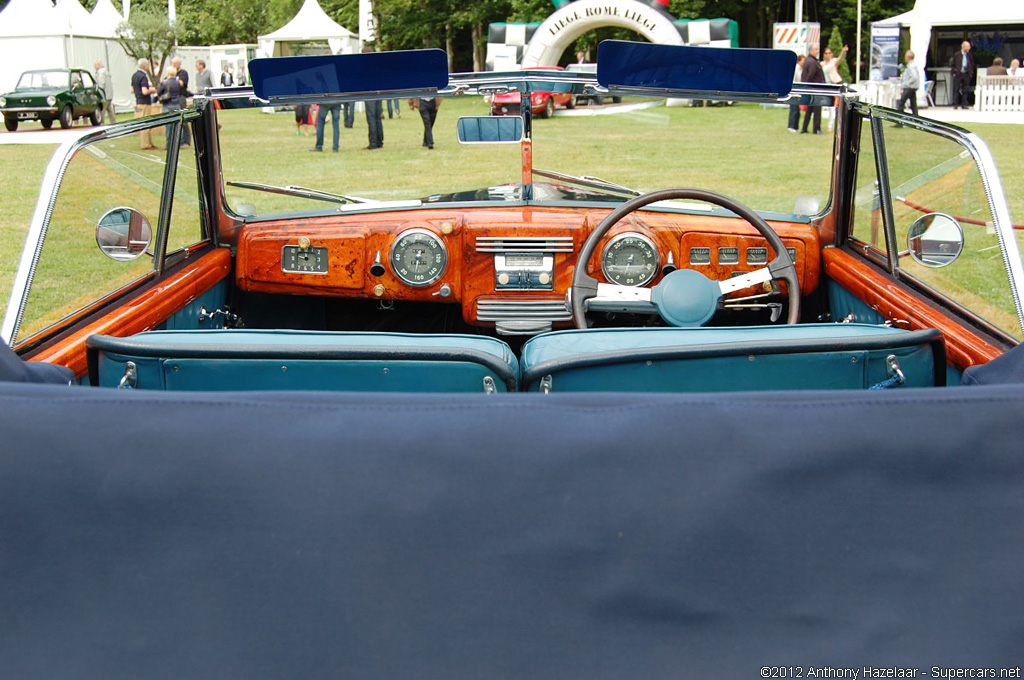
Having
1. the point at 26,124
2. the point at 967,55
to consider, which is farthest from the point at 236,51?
the point at 967,55

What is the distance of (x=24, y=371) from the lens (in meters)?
1.57

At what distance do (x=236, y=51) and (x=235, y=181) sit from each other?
31.9m

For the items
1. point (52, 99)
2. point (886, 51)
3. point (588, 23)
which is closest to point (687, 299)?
point (588, 23)

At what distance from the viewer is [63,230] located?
98.5 inches

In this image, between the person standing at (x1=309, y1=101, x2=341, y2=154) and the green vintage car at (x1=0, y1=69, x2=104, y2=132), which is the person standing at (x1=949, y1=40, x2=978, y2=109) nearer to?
the green vintage car at (x1=0, y1=69, x2=104, y2=132)

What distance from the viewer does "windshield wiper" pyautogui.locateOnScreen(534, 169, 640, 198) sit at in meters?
3.65

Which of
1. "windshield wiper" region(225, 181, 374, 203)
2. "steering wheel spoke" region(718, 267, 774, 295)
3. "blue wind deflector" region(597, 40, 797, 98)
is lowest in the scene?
"steering wheel spoke" region(718, 267, 774, 295)

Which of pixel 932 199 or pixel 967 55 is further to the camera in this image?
pixel 967 55

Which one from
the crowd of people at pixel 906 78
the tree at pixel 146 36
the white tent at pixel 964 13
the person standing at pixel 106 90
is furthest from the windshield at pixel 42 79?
the white tent at pixel 964 13

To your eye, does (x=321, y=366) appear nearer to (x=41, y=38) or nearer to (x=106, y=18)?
(x=41, y=38)

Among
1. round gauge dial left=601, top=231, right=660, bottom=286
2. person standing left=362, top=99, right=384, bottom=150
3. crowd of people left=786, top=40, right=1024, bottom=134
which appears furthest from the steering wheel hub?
person standing left=362, top=99, right=384, bottom=150

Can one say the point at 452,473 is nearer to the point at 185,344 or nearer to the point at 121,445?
the point at 121,445

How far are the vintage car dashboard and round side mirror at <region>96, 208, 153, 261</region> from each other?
2.41 feet

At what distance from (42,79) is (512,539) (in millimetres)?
22367
